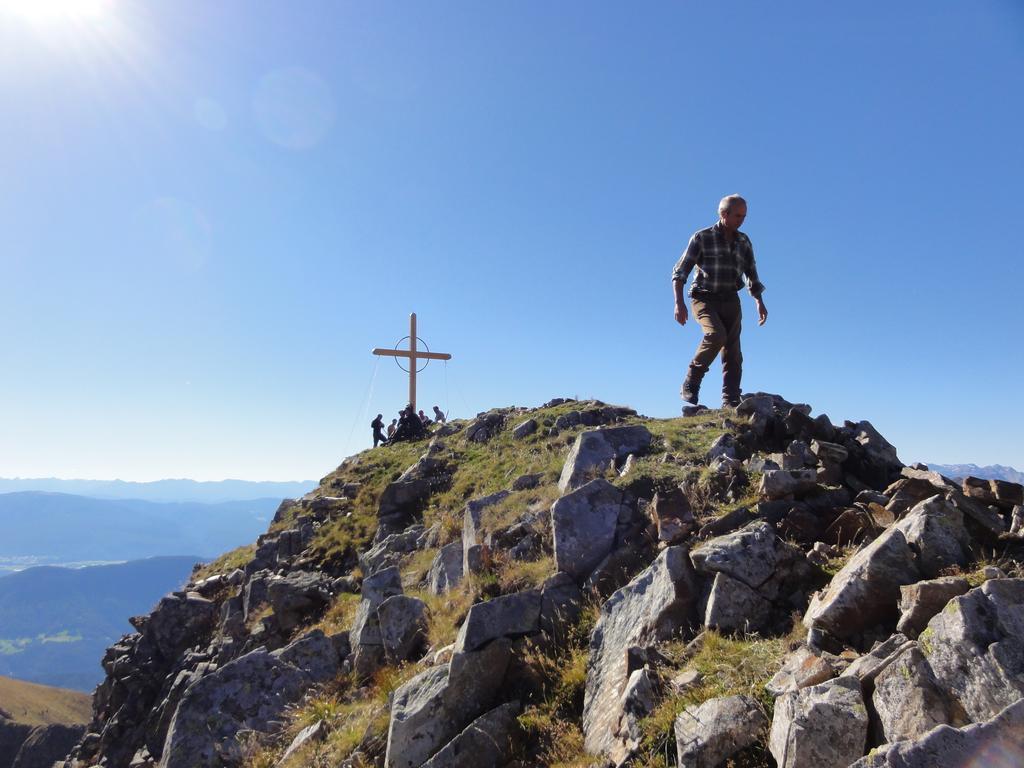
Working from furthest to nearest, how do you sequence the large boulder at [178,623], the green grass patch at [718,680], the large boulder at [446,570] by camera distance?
the large boulder at [178,623], the large boulder at [446,570], the green grass patch at [718,680]

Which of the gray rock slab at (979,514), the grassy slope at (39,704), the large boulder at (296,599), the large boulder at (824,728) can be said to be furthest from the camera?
the grassy slope at (39,704)

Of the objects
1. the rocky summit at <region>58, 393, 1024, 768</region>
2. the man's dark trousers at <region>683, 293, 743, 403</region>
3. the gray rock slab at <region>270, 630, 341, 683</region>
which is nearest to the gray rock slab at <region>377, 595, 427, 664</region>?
the rocky summit at <region>58, 393, 1024, 768</region>

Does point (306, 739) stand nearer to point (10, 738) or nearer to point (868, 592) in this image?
point (868, 592)

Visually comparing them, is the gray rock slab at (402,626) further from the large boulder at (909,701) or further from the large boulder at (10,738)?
the large boulder at (10,738)

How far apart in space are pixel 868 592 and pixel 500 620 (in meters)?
3.95

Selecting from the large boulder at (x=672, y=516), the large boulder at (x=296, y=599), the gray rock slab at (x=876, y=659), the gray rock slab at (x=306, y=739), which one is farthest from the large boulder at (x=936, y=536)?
the large boulder at (x=296, y=599)

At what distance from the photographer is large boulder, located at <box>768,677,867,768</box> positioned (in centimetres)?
353

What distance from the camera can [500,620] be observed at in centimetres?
701

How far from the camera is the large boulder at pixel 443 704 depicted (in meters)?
6.16

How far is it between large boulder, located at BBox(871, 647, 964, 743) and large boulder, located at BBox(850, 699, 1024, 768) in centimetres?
42

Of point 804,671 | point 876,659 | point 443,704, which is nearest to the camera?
point 876,659

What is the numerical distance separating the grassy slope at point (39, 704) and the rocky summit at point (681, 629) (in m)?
112

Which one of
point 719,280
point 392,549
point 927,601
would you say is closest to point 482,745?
point 927,601

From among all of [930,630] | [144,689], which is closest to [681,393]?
[930,630]
